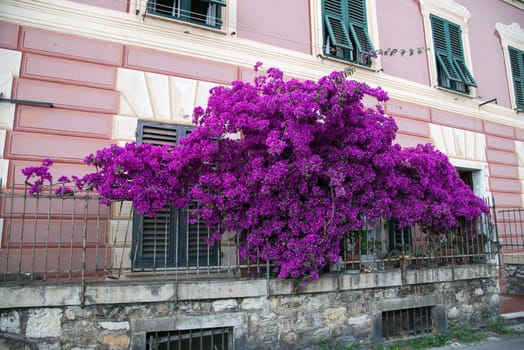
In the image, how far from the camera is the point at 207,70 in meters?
6.32

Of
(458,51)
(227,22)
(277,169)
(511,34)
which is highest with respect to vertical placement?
(511,34)

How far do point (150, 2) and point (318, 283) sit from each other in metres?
4.79

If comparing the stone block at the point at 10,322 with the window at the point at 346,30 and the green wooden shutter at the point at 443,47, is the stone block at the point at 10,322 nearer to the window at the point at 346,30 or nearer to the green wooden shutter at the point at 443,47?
the window at the point at 346,30

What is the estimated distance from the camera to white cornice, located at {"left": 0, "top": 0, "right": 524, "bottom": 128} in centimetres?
538

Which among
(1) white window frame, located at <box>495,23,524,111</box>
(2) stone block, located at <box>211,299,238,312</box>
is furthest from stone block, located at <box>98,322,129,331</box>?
(1) white window frame, located at <box>495,23,524,111</box>

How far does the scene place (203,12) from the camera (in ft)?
21.6

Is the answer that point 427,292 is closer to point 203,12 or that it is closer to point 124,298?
point 124,298

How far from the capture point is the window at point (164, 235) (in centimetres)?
533

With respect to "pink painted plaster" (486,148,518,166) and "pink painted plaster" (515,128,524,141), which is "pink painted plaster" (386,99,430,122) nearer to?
"pink painted plaster" (486,148,518,166)

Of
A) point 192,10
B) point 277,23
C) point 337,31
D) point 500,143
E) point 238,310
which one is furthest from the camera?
point 500,143

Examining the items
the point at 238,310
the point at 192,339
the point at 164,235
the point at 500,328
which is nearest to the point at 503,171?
the point at 500,328

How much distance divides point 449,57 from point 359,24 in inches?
105

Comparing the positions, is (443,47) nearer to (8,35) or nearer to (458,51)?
(458,51)

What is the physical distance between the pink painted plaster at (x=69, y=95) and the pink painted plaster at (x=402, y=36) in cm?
558
